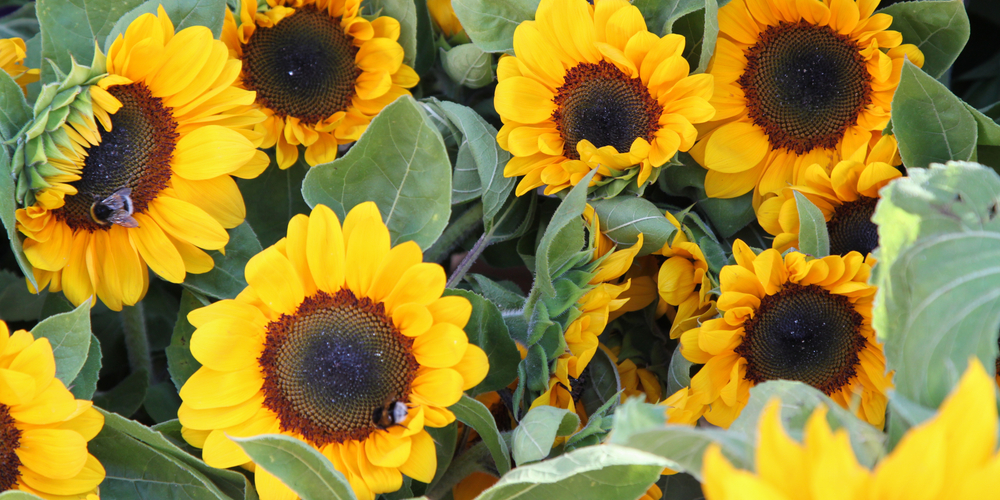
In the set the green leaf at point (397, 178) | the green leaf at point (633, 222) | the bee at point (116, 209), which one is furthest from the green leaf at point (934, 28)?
the bee at point (116, 209)

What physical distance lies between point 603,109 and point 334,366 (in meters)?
0.30

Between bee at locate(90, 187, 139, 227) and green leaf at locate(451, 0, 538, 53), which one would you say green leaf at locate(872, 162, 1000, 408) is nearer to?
green leaf at locate(451, 0, 538, 53)

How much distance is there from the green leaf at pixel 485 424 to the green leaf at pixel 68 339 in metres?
0.27

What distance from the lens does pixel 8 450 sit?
0.53 meters

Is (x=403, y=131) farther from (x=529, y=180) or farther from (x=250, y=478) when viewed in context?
(x=250, y=478)

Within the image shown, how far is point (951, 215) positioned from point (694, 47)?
310 mm

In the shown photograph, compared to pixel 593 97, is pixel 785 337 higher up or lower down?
lower down

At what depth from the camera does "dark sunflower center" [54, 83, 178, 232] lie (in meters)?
0.60

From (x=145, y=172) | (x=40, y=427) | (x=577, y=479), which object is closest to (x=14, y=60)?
(x=145, y=172)

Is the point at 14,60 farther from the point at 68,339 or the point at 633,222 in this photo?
the point at 633,222

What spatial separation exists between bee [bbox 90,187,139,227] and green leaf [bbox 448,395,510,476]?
0.95ft

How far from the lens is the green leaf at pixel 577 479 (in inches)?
17.0

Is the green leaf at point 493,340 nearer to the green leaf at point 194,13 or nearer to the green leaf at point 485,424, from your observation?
the green leaf at point 485,424

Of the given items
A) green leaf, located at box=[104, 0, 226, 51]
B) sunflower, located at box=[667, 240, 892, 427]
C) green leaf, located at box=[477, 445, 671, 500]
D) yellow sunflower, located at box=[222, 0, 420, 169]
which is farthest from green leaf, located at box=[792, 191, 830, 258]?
green leaf, located at box=[104, 0, 226, 51]
